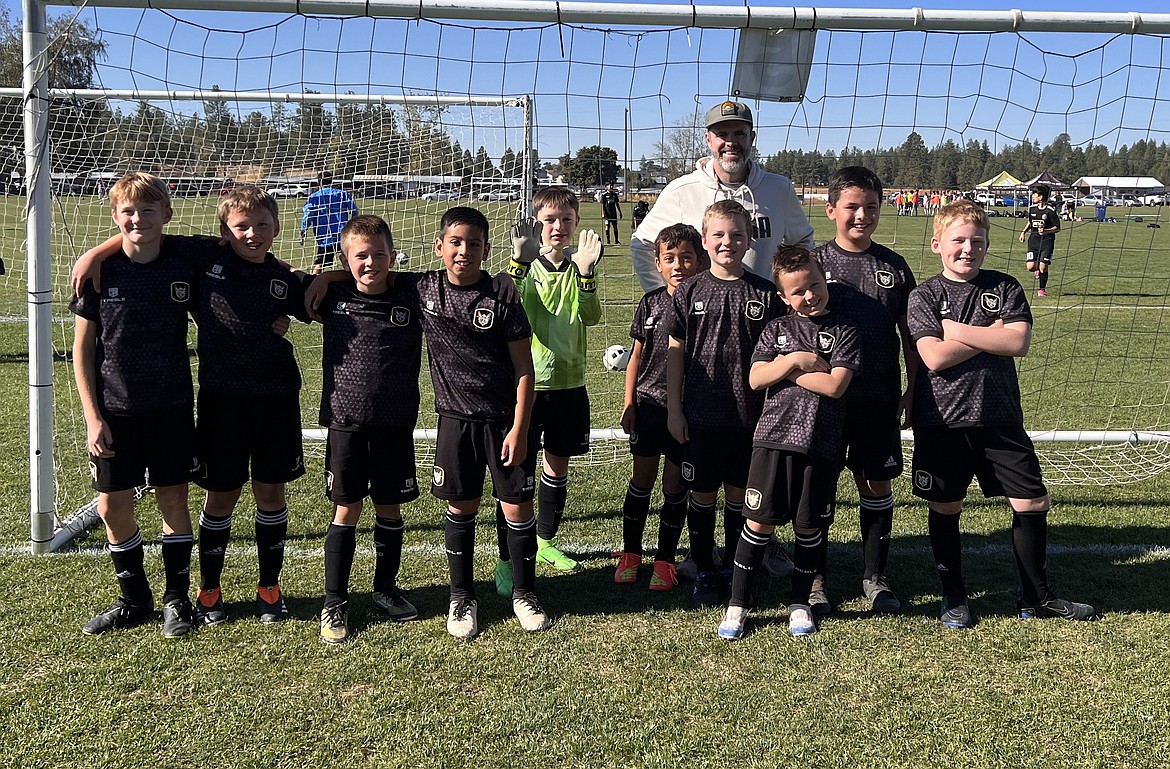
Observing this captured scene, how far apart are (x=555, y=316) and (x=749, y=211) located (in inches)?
39.9

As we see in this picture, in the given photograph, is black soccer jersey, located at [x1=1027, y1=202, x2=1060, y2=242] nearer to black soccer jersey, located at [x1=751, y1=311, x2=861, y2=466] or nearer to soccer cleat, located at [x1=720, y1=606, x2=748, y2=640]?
black soccer jersey, located at [x1=751, y1=311, x2=861, y2=466]

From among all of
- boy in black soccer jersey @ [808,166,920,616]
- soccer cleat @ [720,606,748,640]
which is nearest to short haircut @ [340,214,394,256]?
boy in black soccer jersey @ [808,166,920,616]

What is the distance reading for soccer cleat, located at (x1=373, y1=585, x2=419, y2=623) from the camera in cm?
367

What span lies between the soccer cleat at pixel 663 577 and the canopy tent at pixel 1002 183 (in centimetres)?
307

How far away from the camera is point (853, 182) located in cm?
357

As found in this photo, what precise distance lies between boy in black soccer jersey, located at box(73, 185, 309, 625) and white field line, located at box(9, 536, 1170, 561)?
802 mm

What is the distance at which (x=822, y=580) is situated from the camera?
3.90 metres

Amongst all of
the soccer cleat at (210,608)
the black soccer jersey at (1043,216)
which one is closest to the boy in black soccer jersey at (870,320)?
the soccer cleat at (210,608)

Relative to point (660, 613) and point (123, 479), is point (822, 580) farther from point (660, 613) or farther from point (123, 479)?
point (123, 479)

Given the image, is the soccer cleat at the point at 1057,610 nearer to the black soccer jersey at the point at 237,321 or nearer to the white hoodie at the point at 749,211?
the white hoodie at the point at 749,211

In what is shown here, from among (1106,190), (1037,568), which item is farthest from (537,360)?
(1106,190)

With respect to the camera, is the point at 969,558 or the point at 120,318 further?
the point at 969,558

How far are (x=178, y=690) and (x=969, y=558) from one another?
346 centimetres

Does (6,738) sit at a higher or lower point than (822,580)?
lower
